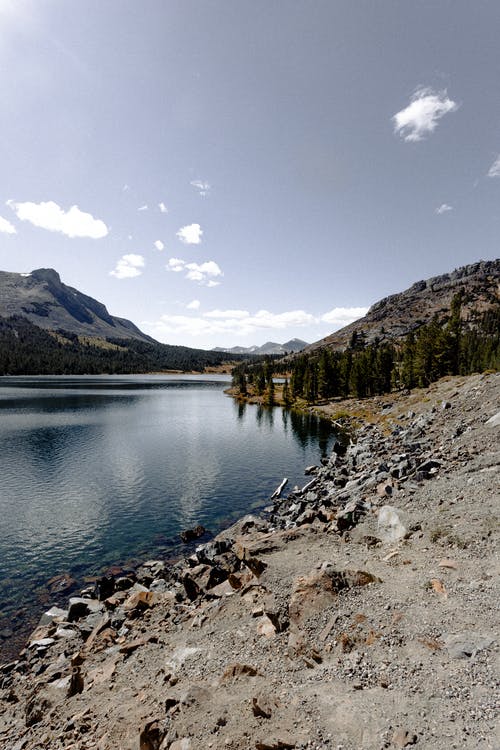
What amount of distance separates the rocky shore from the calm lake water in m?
7.06

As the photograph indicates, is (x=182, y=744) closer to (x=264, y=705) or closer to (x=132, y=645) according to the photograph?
(x=264, y=705)

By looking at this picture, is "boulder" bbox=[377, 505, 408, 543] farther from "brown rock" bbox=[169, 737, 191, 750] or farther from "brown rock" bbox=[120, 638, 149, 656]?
"brown rock" bbox=[169, 737, 191, 750]

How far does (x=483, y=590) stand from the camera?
15586 millimetres

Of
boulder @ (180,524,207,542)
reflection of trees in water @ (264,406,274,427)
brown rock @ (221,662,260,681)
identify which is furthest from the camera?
reflection of trees in water @ (264,406,274,427)

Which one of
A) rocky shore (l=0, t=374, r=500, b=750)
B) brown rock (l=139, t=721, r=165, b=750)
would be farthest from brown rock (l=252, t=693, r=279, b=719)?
brown rock (l=139, t=721, r=165, b=750)

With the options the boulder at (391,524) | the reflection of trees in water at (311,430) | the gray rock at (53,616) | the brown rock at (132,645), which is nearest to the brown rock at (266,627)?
the brown rock at (132,645)

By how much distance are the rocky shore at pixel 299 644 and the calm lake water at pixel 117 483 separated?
23.2 feet

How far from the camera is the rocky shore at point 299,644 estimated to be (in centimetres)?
1088

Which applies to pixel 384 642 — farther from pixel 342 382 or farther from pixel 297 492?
pixel 342 382

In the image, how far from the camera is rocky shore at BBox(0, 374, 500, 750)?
35.7ft

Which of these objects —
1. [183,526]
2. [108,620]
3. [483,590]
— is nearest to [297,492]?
[183,526]

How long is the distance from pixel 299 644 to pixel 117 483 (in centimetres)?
4391

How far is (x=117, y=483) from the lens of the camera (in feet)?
173

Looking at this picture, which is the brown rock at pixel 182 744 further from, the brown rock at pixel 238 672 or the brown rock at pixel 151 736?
the brown rock at pixel 238 672
